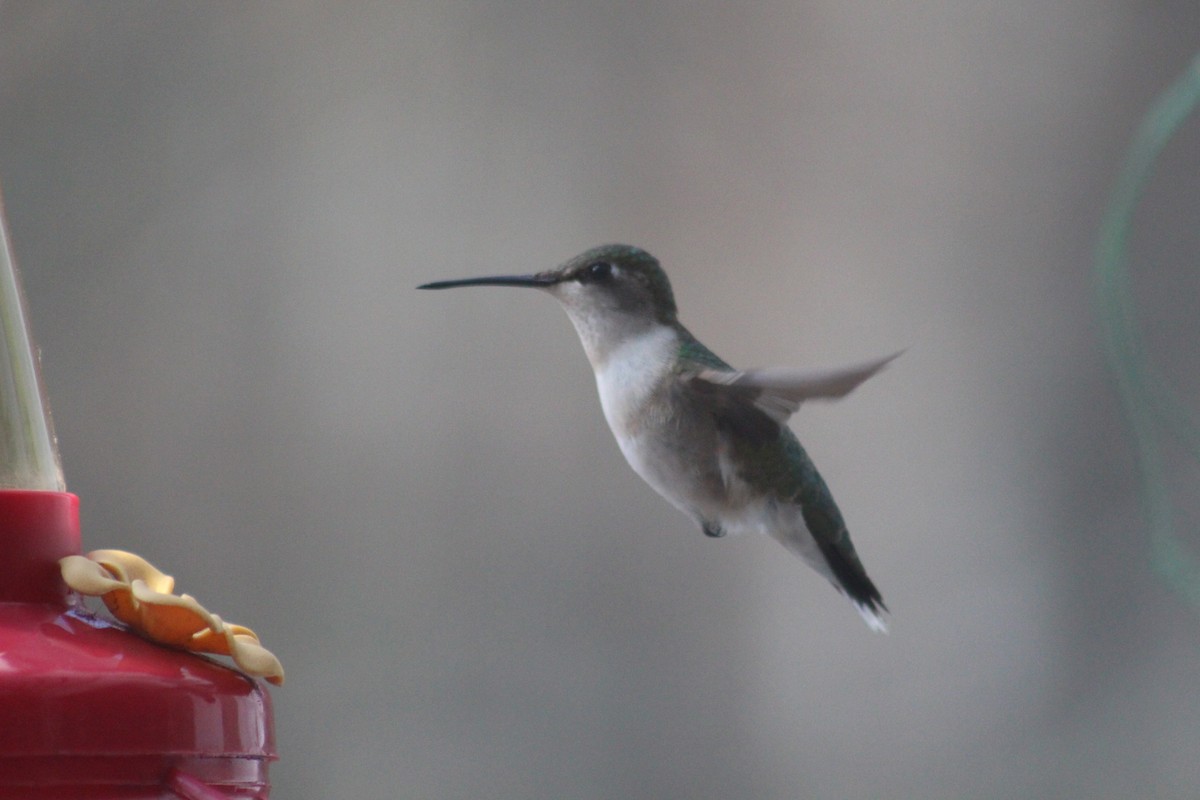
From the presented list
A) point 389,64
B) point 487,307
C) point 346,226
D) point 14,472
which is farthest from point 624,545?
point 14,472

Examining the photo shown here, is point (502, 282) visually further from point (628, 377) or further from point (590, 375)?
point (590, 375)

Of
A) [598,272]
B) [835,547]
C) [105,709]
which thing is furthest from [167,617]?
[835,547]

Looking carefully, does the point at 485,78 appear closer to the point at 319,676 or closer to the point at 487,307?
the point at 487,307

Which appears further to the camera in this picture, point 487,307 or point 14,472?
point 487,307

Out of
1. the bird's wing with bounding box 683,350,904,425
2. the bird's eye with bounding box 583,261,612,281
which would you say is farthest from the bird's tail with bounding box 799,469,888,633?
the bird's eye with bounding box 583,261,612,281

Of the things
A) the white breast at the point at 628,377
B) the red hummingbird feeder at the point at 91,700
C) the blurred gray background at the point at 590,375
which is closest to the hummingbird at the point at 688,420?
the white breast at the point at 628,377

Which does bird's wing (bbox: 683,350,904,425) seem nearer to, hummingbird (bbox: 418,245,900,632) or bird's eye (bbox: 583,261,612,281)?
hummingbird (bbox: 418,245,900,632)

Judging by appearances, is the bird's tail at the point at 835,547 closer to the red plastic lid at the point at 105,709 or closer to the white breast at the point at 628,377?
the white breast at the point at 628,377
